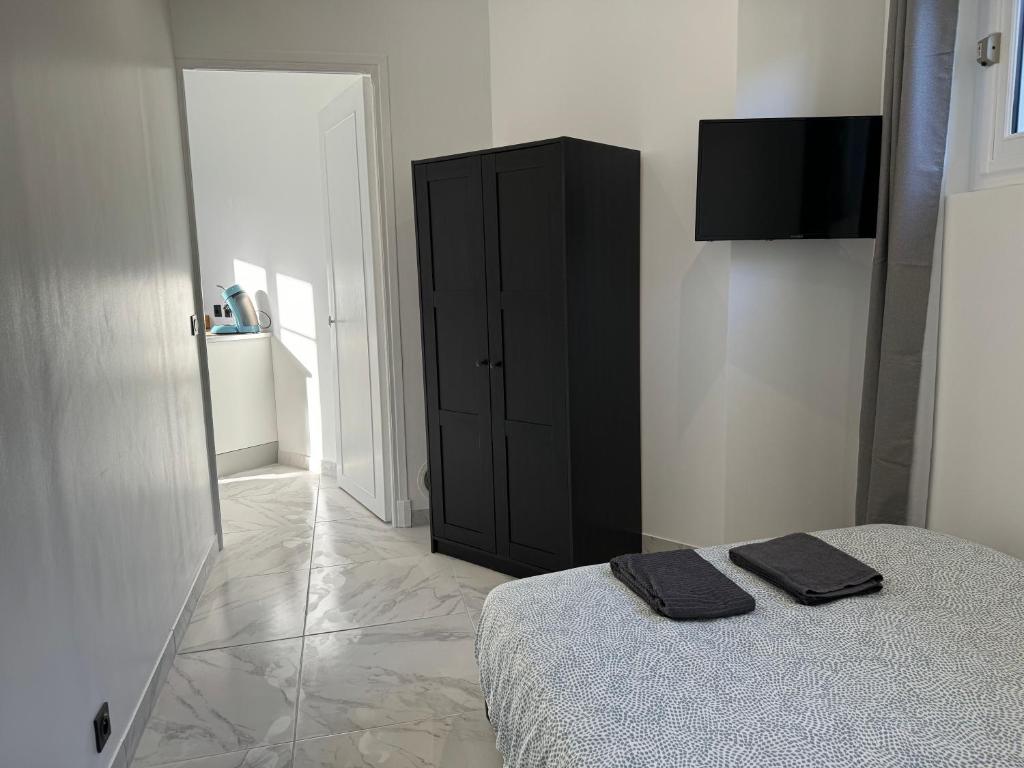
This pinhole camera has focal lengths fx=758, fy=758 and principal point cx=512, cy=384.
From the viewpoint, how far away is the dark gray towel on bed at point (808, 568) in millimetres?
1792

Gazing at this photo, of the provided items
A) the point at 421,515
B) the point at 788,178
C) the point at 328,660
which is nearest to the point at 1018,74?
the point at 788,178

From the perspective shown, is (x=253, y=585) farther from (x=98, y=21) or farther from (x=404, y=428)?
(x=98, y=21)

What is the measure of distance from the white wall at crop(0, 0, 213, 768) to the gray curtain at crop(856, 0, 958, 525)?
8.10ft

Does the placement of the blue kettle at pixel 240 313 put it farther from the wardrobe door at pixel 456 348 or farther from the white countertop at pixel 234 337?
the wardrobe door at pixel 456 348

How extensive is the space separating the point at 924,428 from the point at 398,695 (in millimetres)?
1970

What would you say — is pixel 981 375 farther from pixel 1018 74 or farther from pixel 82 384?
pixel 82 384

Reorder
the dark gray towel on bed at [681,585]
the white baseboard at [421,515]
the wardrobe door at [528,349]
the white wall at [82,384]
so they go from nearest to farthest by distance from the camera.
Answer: the white wall at [82,384] → the dark gray towel on bed at [681,585] → the wardrobe door at [528,349] → the white baseboard at [421,515]

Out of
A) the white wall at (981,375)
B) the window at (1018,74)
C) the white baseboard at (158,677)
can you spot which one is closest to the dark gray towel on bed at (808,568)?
the white wall at (981,375)

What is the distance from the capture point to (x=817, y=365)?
3.14 m

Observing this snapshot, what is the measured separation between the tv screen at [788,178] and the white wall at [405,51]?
1452mm

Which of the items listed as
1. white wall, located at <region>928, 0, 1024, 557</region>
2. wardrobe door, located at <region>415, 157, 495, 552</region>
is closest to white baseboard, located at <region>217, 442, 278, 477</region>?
wardrobe door, located at <region>415, 157, 495, 552</region>

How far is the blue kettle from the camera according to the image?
5.25 meters

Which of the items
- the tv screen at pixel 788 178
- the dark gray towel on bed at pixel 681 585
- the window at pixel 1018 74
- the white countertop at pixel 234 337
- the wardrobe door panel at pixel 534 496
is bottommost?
the wardrobe door panel at pixel 534 496

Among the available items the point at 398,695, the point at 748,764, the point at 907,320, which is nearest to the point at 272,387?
the point at 398,695
